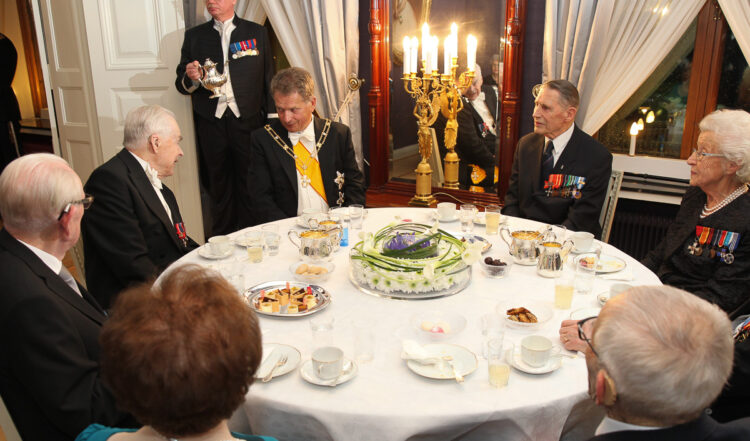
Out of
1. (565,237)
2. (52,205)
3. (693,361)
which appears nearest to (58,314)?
(52,205)

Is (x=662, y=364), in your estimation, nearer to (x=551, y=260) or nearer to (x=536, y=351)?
(x=536, y=351)

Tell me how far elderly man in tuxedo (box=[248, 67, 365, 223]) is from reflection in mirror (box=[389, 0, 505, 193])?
924 mm

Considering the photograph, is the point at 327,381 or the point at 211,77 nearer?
the point at 327,381

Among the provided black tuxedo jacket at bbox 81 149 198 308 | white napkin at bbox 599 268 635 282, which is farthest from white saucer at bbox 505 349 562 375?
black tuxedo jacket at bbox 81 149 198 308

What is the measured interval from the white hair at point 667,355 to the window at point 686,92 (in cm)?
298

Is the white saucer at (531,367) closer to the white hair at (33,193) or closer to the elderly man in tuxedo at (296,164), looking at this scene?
the white hair at (33,193)

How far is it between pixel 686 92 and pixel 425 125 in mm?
1650

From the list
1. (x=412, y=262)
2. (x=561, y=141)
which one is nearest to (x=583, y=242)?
(x=412, y=262)

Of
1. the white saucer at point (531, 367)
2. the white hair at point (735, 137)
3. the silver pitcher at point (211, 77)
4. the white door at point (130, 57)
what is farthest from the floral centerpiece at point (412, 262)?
the white door at point (130, 57)

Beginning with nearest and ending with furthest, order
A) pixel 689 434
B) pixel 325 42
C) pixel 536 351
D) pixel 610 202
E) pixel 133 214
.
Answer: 1. pixel 689 434
2. pixel 536 351
3. pixel 133 214
4. pixel 610 202
5. pixel 325 42

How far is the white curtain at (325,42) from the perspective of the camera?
4227 mm

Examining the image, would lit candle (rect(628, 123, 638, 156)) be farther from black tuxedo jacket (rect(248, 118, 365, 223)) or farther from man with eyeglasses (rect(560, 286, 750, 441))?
man with eyeglasses (rect(560, 286, 750, 441))

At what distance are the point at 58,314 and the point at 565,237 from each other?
75.4 inches

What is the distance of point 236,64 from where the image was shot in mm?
4027
